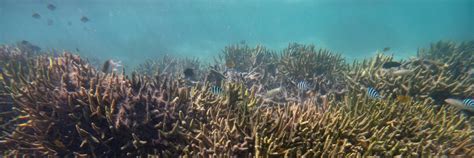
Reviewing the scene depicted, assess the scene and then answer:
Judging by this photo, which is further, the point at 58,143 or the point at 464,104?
the point at 464,104

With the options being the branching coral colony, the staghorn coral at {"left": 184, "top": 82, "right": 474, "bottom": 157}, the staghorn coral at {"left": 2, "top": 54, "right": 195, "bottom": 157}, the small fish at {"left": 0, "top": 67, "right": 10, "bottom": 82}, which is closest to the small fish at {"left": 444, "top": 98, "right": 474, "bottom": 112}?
the branching coral colony

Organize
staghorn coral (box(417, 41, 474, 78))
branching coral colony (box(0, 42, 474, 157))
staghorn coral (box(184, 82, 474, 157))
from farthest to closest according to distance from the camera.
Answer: staghorn coral (box(417, 41, 474, 78)) → branching coral colony (box(0, 42, 474, 157)) → staghorn coral (box(184, 82, 474, 157))

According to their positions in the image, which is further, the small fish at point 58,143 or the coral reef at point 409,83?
the coral reef at point 409,83

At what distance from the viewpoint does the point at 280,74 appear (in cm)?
896

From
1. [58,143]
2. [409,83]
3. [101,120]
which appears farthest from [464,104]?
[58,143]

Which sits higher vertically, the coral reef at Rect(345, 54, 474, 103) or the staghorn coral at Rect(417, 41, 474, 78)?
the staghorn coral at Rect(417, 41, 474, 78)

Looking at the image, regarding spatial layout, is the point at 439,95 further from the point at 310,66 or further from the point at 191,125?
the point at 191,125

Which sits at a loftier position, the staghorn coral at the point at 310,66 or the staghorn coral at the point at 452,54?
the staghorn coral at the point at 452,54

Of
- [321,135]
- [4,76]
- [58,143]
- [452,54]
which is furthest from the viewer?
[452,54]

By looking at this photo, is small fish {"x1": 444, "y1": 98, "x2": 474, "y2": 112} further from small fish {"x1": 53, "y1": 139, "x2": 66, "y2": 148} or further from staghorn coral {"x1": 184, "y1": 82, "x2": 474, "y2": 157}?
small fish {"x1": 53, "y1": 139, "x2": 66, "y2": 148}

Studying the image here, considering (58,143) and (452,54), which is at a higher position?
(452,54)

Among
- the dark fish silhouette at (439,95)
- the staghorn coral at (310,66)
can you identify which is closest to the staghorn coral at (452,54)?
the staghorn coral at (310,66)

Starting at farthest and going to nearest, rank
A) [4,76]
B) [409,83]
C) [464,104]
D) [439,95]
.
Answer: [439,95] < [409,83] < [4,76] < [464,104]

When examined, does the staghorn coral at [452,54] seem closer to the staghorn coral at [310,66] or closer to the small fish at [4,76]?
the staghorn coral at [310,66]
